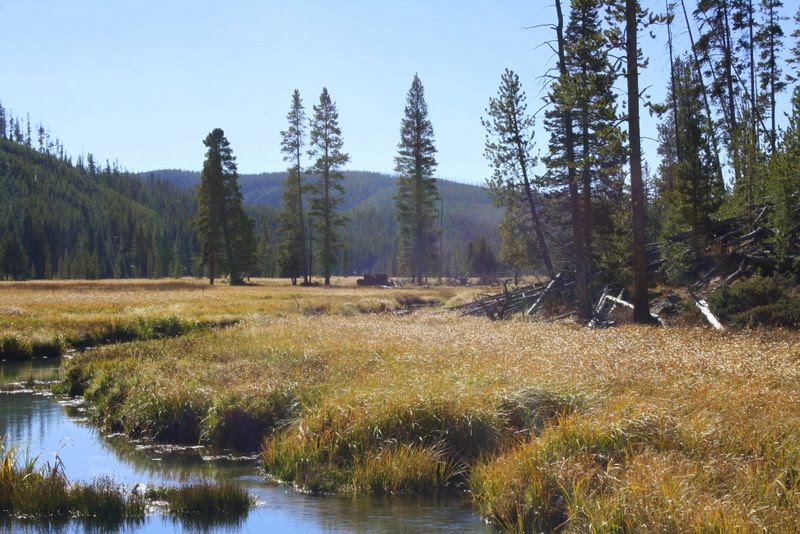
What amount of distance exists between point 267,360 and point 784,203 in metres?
15.0

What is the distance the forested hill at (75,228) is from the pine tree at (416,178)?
181 feet

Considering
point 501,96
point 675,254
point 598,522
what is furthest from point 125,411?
point 501,96

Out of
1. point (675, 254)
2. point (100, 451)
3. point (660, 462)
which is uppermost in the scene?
point (675, 254)

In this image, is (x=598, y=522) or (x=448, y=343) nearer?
(x=598, y=522)

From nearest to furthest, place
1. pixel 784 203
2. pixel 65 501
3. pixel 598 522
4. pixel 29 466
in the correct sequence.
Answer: pixel 598 522 → pixel 65 501 → pixel 29 466 → pixel 784 203

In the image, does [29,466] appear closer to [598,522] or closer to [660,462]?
[598,522]

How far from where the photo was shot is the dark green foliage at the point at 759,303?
16.8 metres

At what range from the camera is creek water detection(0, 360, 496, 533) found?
8.97 metres

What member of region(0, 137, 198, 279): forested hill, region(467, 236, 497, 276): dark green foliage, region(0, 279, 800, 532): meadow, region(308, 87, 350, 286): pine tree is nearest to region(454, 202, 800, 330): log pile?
region(0, 279, 800, 532): meadow

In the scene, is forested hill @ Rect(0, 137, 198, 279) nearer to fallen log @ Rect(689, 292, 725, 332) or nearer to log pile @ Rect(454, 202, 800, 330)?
log pile @ Rect(454, 202, 800, 330)

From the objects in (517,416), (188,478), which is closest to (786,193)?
(517,416)

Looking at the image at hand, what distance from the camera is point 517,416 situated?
35.4 ft

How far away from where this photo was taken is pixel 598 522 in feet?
24.4

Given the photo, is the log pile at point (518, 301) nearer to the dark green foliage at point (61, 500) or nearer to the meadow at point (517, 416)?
the meadow at point (517, 416)
